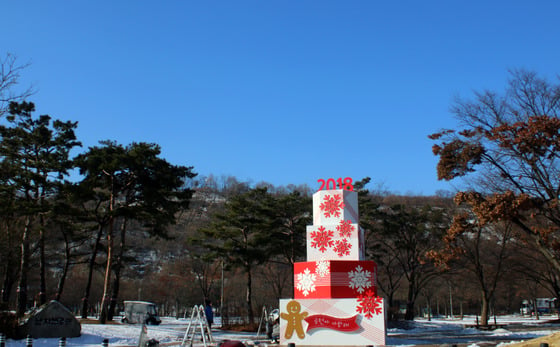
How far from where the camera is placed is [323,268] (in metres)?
17.9

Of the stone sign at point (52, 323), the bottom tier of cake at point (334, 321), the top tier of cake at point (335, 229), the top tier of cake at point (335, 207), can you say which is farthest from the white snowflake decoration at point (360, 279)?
the stone sign at point (52, 323)

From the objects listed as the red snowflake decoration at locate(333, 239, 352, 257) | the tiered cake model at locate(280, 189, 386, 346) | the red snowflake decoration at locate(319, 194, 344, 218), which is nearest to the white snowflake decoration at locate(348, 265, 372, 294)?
the tiered cake model at locate(280, 189, 386, 346)

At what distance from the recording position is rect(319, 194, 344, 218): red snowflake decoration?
62.8ft

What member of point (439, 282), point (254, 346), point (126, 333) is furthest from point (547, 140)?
point (439, 282)

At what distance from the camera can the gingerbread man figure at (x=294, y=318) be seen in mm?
17281

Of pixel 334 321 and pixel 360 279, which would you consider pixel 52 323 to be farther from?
pixel 360 279

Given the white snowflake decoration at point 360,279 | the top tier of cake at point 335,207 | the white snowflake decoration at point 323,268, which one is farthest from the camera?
the top tier of cake at point 335,207

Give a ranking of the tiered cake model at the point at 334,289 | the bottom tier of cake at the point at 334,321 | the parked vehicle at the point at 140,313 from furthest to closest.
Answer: the parked vehicle at the point at 140,313
the tiered cake model at the point at 334,289
the bottom tier of cake at the point at 334,321

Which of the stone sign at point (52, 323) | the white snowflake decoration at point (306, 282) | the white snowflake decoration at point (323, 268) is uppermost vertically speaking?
the white snowflake decoration at point (323, 268)

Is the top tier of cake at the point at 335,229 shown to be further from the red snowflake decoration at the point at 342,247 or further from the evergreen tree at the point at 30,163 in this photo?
the evergreen tree at the point at 30,163

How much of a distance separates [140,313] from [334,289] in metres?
29.9

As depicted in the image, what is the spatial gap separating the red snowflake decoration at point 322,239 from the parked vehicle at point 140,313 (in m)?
27.4

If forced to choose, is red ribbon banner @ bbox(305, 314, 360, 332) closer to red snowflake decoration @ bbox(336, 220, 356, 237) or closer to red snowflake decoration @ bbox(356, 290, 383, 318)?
red snowflake decoration @ bbox(356, 290, 383, 318)

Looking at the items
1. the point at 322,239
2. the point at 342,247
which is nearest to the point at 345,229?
the point at 342,247
